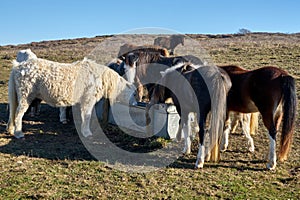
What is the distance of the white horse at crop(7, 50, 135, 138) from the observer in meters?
5.86

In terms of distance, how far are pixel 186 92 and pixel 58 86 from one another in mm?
2401

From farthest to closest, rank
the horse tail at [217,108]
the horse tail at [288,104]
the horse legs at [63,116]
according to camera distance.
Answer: the horse legs at [63,116] < the horse tail at [217,108] < the horse tail at [288,104]

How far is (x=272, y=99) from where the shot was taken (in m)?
4.55

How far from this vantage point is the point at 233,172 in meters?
4.69

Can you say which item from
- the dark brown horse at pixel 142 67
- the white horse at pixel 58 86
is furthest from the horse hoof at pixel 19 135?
the dark brown horse at pixel 142 67

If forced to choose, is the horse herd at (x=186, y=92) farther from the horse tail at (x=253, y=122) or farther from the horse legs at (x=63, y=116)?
the horse legs at (x=63, y=116)

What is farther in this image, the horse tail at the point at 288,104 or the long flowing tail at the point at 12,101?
the long flowing tail at the point at 12,101

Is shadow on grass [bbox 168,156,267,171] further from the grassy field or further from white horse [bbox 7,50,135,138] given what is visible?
white horse [bbox 7,50,135,138]

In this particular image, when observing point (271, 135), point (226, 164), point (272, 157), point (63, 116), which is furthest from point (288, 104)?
point (63, 116)

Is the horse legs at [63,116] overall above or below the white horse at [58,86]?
below

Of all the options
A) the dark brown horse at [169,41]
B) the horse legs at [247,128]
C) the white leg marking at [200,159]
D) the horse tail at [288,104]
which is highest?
the dark brown horse at [169,41]

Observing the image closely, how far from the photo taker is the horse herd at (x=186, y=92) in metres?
4.62

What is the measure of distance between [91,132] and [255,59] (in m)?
12.6

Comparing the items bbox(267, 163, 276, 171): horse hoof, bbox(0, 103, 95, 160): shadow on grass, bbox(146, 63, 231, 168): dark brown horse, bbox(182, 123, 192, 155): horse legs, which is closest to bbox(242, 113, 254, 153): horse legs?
bbox(267, 163, 276, 171): horse hoof
